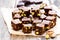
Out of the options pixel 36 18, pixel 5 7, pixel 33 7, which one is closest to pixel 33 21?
pixel 36 18

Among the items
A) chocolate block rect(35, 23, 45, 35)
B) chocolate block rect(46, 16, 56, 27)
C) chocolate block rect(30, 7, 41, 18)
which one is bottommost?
chocolate block rect(35, 23, 45, 35)

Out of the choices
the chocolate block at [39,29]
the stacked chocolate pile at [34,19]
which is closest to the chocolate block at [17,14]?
the stacked chocolate pile at [34,19]

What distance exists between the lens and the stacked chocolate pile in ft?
4.26

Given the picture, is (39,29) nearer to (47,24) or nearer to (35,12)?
(47,24)

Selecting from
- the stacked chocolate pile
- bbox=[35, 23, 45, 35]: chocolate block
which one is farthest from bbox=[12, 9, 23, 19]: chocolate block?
bbox=[35, 23, 45, 35]: chocolate block

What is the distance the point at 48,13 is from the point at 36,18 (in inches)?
3.3

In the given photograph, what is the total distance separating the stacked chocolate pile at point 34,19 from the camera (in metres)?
1.30

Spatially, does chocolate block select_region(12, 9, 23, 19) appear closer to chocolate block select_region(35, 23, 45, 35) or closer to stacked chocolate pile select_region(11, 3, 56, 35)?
stacked chocolate pile select_region(11, 3, 56, 35)

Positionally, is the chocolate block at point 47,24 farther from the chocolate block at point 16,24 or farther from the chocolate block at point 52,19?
the chocolate block at point 16,24

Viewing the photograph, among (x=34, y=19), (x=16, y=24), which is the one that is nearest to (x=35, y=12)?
(x=34, y=19)

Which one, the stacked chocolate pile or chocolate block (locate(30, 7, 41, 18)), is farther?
chocolate block (locate(30, 7, 41, 18))

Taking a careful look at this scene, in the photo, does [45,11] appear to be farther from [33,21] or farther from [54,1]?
[54,1]

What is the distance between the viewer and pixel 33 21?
1341 millimetres

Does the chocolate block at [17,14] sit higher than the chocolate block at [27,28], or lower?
higher
